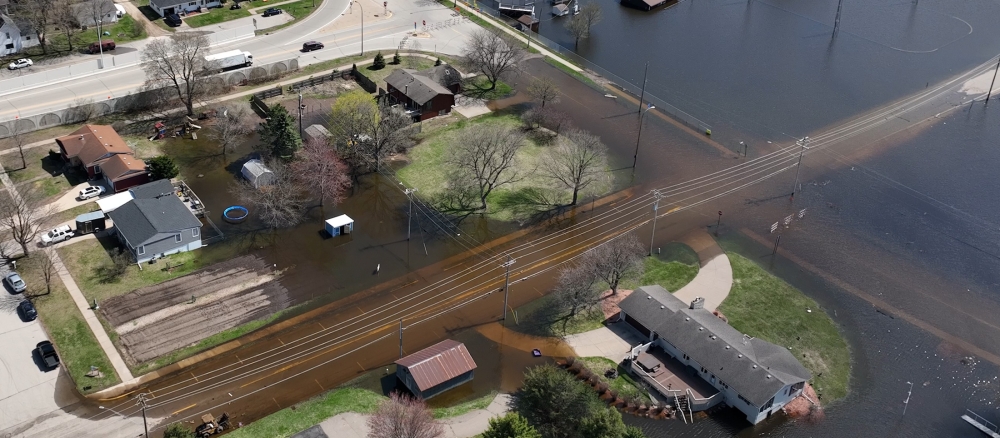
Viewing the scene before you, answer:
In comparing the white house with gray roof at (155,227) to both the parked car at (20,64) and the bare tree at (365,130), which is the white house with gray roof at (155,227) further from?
the parked car at (20,64)

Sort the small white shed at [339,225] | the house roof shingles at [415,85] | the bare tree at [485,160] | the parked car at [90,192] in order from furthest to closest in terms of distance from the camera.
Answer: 1. the house roof shingles at [415,85]
2. the bare tree at [485,160]
3. the parked car at [90,192]
4. the small white shed at [339,225]

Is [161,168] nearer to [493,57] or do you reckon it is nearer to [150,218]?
[150,218]

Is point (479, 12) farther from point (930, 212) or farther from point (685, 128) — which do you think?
point (930, 212)

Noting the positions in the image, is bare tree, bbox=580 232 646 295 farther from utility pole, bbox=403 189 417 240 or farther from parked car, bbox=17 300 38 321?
parked car, bbox=17 300 38 321

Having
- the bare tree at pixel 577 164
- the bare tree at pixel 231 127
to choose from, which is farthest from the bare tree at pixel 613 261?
the bare tree at pixel 231 127

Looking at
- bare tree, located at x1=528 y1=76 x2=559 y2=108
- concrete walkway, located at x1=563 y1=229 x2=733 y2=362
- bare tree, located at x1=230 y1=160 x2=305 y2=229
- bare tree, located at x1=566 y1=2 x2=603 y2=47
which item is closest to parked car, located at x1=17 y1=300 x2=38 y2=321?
bare tree, located at x1=230 y1=160 x2=305 y2=229

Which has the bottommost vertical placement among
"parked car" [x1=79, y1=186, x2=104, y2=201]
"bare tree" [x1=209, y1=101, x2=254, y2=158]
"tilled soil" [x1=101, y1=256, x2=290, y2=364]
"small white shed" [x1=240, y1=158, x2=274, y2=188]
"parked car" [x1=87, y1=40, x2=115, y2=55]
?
"tilled soil" [x1=101, y1=256, x2=290, y2=364]

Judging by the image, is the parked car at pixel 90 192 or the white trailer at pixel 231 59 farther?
the white trailer at pixel 231 59
